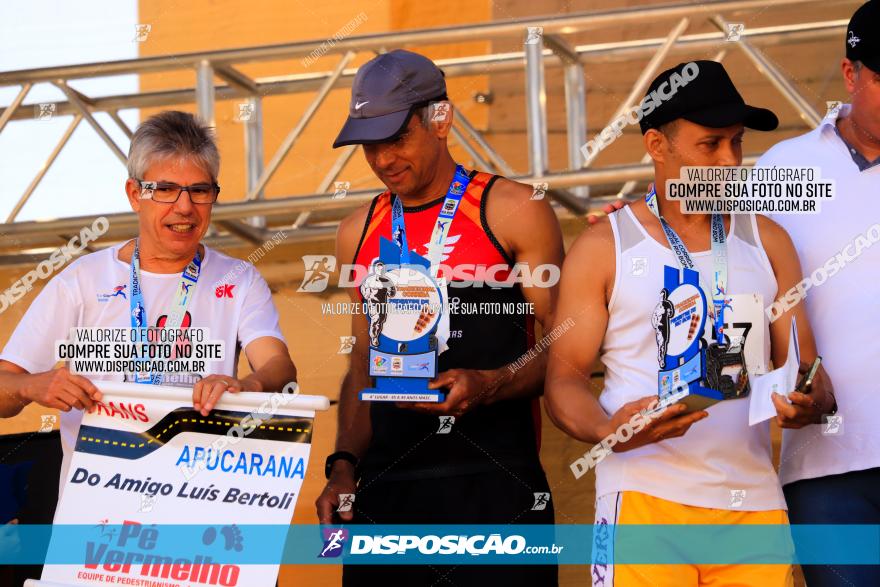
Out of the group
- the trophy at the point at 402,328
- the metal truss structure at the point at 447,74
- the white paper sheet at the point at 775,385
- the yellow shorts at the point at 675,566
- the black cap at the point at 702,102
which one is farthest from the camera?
the metal truss structure at the point at 447,74

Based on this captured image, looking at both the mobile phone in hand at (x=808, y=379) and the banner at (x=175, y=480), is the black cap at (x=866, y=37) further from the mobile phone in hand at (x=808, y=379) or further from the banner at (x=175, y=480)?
the banner at (x=175, y=480)

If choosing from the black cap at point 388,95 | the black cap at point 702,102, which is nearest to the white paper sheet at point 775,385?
the black cap at point 702,102

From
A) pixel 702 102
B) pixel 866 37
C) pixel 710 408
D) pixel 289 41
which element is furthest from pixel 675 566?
pixel 289 41

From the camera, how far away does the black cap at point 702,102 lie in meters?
3.12

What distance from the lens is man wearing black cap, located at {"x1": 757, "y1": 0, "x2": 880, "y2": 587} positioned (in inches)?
127

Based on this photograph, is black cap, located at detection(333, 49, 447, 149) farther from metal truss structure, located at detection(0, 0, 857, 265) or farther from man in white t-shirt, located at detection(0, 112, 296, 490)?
metal truss structure, located at detection(0, 0, 857, 265)

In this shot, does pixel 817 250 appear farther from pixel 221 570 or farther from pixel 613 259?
pixel 221 570

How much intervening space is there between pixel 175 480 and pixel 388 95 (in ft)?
3.81

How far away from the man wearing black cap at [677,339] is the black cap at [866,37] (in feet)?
1.10

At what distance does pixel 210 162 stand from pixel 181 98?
133 inches

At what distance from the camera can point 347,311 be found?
595cm

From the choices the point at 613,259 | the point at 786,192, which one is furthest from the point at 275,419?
the point at 786,192

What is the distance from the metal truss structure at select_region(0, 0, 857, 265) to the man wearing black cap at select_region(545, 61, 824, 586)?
7.00 feet

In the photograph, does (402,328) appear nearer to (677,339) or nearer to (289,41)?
(677,339)
